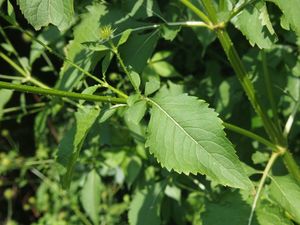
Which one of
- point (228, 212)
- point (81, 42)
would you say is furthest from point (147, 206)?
point (81, 42)

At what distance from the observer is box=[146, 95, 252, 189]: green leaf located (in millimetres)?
1428

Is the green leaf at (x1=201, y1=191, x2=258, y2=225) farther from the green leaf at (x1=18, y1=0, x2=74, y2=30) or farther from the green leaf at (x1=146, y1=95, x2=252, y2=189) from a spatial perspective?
the green leaf at (x1=18, y1=0, x2=74, y2=30)

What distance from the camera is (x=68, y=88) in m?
2.00

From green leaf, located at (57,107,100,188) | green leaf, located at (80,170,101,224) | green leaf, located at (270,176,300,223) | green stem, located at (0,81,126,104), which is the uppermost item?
green stem, located at (0,81,126,104)

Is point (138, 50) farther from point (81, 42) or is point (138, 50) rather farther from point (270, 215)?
point (270, 215)

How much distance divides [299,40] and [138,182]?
3.80 ft

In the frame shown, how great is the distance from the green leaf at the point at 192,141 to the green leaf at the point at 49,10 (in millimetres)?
372

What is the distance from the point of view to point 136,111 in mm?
1490

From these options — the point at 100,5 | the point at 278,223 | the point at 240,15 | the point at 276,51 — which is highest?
the point at 100,5

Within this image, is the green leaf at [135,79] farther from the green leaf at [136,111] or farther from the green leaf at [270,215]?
the green leaf at [270,215]

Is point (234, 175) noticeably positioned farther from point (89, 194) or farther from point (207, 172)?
point (89, 194)

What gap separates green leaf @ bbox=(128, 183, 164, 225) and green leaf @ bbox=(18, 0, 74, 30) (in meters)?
1.13

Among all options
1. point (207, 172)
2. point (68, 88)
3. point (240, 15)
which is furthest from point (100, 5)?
point (207, 172)

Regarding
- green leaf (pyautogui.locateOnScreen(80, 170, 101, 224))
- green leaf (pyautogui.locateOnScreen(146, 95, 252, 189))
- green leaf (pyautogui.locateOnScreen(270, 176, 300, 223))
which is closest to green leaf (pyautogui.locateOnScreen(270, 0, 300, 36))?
green leaf (pyautogui.locateOnScreen(146, 95, 252, 189))
